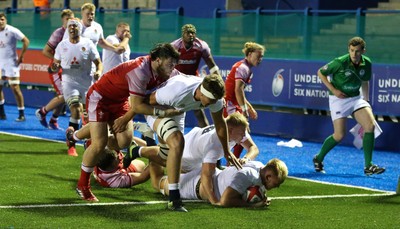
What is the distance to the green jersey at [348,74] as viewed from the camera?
15633 millimetres

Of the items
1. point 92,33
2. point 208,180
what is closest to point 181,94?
point 208,180

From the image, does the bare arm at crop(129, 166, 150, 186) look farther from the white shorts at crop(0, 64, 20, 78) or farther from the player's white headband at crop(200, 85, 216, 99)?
the white shorts at crop(0, 64, 20, 78)

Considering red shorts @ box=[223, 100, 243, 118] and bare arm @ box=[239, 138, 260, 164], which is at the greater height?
red shorts @ box=[223, 100, 243, 118]

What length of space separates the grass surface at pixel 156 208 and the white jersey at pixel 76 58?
3351 millimetres

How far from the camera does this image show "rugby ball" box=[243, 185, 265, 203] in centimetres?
1081

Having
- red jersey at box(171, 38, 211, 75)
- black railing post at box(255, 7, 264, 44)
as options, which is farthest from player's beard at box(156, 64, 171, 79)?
black railing post at box(255, 7, 264, 44)

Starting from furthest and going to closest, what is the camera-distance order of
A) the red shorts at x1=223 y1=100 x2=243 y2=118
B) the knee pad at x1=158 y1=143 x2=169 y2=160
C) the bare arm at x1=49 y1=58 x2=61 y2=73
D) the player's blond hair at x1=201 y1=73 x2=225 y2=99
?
the bare arm at x1=49 y1=58 x2=61 y2=73, the red shorts at x1=223 y1=100 x2=243 y2=118, the knee pad at x1=158 y1=143 x2=169 y2=160, the player's blond hair at x1=201 y1=73 x2=225 y2=99

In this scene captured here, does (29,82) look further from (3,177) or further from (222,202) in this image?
(222,202)

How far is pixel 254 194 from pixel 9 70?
13.2 meters

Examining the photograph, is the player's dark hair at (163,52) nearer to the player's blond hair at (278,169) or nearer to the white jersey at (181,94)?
the white jersey at (181,94)

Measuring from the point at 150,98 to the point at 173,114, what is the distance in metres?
0.38

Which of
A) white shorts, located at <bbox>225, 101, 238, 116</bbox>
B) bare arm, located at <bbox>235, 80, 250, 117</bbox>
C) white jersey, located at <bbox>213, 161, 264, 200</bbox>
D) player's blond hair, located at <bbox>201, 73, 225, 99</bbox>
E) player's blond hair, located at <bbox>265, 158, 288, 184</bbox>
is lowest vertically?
white jersey, located at <bbox>213, 161, 264, 200</bbox>

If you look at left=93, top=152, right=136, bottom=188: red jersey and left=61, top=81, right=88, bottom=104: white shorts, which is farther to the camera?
left=61, top=81, right=88, bottom=104: white shorts

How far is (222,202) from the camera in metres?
10.8
